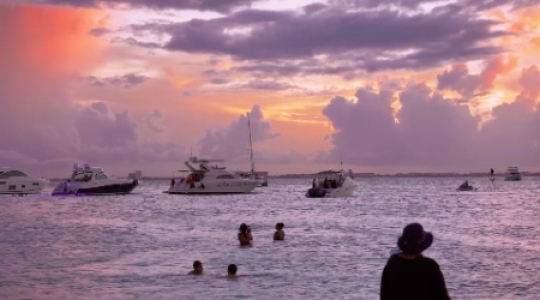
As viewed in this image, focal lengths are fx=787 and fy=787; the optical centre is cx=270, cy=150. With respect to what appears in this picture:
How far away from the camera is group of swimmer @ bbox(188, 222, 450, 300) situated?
25.8ft

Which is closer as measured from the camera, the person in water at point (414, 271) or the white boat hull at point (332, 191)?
the person in water at point (414, 271)

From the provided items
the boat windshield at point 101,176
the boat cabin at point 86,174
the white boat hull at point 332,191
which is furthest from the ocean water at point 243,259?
the boat windshield at point 101,176

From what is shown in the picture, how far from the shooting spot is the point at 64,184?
117 metres

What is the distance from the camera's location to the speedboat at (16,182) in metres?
122

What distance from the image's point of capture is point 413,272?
26.1 feet

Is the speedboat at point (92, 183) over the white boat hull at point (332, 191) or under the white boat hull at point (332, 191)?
over

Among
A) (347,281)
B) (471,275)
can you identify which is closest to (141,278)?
(347,281)

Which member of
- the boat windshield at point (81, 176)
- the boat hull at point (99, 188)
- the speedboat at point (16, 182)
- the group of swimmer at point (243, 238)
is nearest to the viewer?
the group of swimmer at point (243, 238)

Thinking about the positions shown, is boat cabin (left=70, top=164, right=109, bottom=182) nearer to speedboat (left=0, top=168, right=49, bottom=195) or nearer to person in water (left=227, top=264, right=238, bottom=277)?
speedboat (left=0, top=168, right=49, bottom=195)

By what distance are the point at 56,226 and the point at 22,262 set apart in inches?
891

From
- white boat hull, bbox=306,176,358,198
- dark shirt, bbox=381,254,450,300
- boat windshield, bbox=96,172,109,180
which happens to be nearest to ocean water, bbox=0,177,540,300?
dark shirt, bbox=381,254,450,300

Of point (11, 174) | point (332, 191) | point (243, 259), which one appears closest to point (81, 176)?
point (11, 174)

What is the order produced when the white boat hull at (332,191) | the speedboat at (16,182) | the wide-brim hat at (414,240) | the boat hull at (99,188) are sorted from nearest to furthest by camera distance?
the wide-brim hat at (414,240)
the white boat hull at (332,191)
the boat hull at (99,188)
the speedboat at (16,182)

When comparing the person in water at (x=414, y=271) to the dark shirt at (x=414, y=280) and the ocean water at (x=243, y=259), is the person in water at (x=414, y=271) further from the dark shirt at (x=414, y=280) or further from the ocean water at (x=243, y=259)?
the ocean water at (x=243, y=259)
